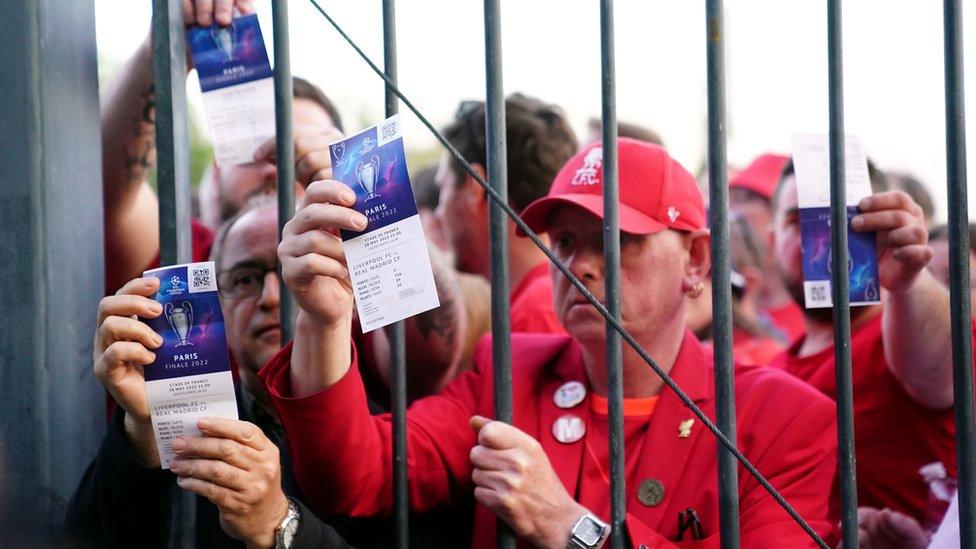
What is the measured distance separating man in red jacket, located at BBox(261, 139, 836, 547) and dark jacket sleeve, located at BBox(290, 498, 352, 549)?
0.14 meters

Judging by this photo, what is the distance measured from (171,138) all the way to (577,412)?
0.89 m

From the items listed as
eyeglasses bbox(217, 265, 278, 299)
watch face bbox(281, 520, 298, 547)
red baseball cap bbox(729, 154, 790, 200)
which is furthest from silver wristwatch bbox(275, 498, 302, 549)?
red baseball cap bbox(729, 154, 790, 200)

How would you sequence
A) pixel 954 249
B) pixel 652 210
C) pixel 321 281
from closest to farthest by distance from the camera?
pixel 954 249, pixel 321 281, pixel 652 210

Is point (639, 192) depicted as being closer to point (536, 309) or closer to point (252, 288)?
point (536, 309)

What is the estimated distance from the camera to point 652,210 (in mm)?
2324

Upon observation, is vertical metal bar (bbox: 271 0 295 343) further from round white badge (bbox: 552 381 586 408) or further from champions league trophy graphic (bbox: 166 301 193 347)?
round white badge (bbox: 552 381 586 408)

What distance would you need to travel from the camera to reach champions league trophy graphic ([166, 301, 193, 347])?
64.3 inches

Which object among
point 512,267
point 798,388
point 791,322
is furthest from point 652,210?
point 791,322

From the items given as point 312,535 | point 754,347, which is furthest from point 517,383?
point 754,347

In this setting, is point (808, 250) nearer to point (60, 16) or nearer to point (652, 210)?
point (652, 210)

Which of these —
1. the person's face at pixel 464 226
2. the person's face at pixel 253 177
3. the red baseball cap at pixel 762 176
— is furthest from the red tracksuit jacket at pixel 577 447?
the red baseball cap at pixel 762 176

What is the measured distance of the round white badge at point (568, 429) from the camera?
2.16 meters

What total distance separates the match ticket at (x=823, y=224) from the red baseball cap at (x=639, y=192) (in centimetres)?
46

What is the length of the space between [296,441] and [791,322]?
2.68m
